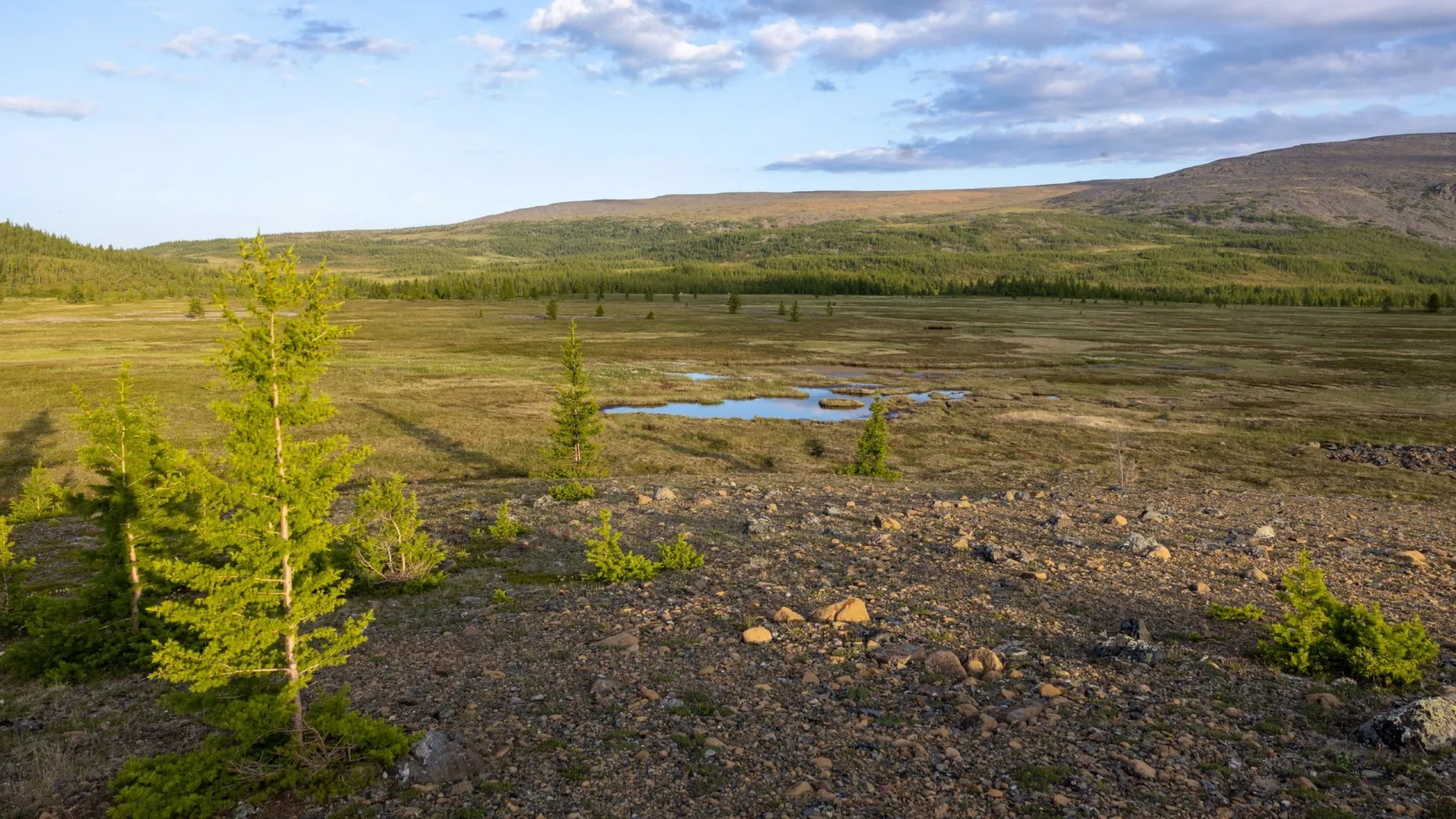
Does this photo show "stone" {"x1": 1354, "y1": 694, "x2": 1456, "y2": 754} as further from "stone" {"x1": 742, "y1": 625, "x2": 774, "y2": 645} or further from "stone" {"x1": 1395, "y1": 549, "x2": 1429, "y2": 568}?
"stone" {"x1": 1395, "y1": 549, "x2": 1429, "y2": 568}

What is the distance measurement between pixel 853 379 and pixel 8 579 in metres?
56.5

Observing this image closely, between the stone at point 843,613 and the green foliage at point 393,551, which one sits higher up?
the green foliage at point 393,551

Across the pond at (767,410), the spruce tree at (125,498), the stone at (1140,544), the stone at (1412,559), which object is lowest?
the pond at (767,410)

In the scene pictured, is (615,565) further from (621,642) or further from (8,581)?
(8,581)

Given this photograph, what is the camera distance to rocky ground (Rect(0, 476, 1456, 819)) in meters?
7.70

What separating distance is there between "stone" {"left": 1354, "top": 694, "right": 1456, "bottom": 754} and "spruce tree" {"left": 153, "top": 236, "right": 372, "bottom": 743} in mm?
10754

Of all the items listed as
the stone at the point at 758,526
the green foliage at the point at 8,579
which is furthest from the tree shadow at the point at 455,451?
the green foliage at the point at 8,579

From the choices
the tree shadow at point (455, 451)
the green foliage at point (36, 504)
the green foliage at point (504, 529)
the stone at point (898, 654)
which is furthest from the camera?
the tree shadow at point (455, 451)

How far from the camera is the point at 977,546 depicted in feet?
51.6

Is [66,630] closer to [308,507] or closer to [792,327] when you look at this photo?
[308,507]

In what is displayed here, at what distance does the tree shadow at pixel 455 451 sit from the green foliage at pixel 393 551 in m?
16.7

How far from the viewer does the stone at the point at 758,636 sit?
11.4 metres

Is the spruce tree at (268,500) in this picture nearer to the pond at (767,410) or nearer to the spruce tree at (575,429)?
the spruce tree at (575,429)

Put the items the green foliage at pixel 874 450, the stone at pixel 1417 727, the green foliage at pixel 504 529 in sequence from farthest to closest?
the green foliage at pixel 874 450 → the green foliage at pixel 504 529 → the stone at pixel 1417 727
